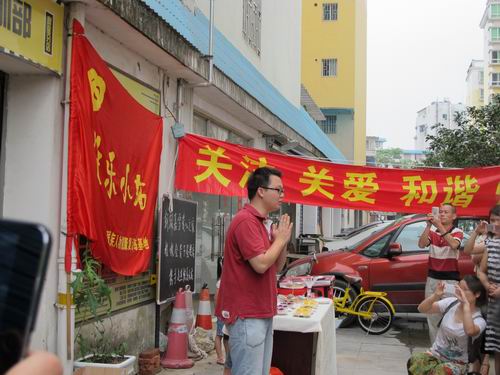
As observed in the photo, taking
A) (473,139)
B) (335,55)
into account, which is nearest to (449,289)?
(473,139)

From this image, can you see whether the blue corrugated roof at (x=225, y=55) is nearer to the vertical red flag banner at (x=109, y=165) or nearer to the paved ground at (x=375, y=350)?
the vertical red flag banner at (x=109, y=165)

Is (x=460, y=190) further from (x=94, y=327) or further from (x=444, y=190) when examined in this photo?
(x=94, y=327)

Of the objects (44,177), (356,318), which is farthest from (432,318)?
(44,177)

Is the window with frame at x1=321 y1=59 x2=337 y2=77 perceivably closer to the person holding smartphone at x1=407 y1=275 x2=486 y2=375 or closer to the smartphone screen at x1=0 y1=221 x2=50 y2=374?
the person holding smartphone at x1=407 y1=275 x2=486 y2=375

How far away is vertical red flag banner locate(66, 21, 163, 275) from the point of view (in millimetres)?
4504

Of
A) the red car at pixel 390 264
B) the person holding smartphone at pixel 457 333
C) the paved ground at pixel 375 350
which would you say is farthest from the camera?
the red car at pixel 390 264

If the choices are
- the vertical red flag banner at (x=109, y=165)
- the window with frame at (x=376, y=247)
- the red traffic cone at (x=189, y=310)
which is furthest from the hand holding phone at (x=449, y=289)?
the vertical red flag banner at (x=109, y=165)

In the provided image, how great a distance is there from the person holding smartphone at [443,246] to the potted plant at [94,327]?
3777 mm

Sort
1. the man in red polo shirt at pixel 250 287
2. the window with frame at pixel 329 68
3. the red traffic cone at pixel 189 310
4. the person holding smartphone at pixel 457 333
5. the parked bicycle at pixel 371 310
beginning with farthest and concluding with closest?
1. the window with frame at pixel 329 68
2. the parked bicycle at pixel 371 310
3. the red traffic cone at pixel 189 310
4. the person holding smartphone at pixel 457 333
5. the man in red polo shirt at pixel 250 287

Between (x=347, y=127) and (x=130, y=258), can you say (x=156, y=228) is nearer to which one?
(x=130, y=258)

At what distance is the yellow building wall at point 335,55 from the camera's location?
109 ft

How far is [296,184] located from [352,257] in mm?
2492

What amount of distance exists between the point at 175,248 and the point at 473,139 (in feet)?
36.2

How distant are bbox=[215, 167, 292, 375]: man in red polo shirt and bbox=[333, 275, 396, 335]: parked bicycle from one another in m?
5.42
